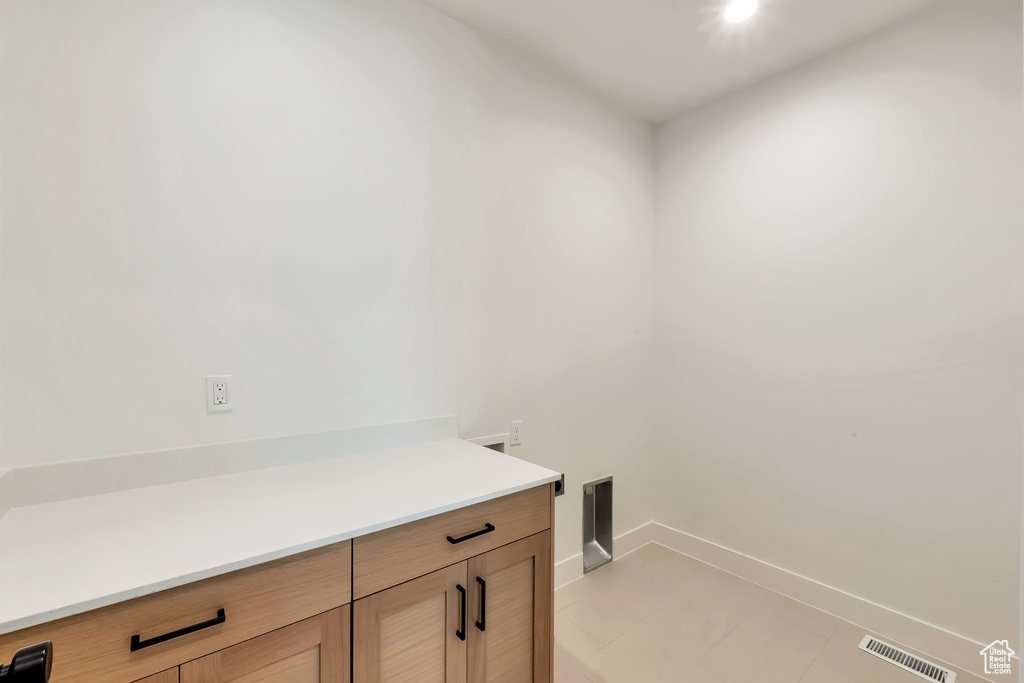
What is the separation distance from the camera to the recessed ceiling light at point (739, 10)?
1757 mm

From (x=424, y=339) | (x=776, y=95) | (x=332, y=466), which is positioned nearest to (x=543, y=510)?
(x=332, y=466)

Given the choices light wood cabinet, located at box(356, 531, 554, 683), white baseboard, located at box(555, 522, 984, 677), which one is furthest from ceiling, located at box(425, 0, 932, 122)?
white baseboard, located at box(555, 522, 984, 677)

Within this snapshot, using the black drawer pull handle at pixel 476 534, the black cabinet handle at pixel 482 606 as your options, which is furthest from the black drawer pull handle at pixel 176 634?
the black cabinet handle at pixel 482 606

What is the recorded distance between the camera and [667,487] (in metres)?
2.73

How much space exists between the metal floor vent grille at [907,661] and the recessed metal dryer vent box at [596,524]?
1.14 metres

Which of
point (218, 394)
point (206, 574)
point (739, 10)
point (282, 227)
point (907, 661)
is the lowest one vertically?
point (907, 661)

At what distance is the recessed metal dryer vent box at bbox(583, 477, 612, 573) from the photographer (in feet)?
7.78

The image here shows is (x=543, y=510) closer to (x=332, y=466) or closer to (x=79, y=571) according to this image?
(x=332, y=466)

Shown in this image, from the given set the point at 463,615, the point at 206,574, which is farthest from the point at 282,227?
the point at 463,615

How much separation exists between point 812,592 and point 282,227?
282 cm

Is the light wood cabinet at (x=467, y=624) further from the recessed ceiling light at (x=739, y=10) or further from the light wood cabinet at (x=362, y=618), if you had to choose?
the recessed ceiling light at (x=739, y=10)

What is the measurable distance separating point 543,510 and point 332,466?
2.29 ft

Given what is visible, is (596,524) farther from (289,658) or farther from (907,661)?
(289,658)

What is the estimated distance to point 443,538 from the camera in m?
1.12
